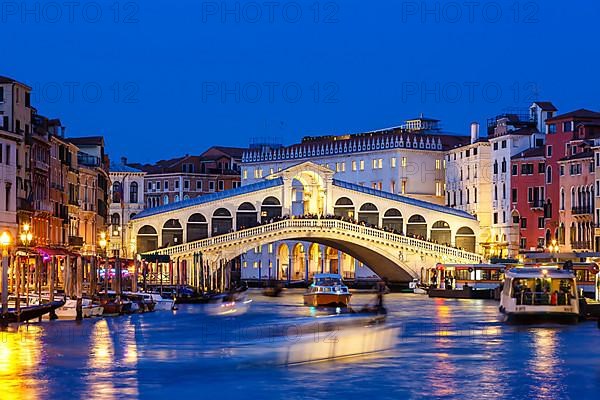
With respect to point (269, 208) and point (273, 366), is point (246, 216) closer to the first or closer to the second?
point (269, 208)

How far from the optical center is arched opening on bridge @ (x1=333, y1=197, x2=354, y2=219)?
247 feet

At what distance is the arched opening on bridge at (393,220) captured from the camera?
7519cm

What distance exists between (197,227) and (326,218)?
25.8 feet

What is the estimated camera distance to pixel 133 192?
9444 centimetres

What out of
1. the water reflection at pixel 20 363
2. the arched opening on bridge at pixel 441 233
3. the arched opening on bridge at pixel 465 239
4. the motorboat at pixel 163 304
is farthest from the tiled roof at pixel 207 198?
the water reflection at pixel 20 363

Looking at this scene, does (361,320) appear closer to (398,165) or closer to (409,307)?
(409,307)

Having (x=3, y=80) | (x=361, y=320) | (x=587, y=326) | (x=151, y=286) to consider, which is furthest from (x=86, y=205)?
(x=361, y=320)

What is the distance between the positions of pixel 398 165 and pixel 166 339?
5386cm

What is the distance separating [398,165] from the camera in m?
85.9

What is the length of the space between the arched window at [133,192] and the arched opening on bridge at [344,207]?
71.9ft

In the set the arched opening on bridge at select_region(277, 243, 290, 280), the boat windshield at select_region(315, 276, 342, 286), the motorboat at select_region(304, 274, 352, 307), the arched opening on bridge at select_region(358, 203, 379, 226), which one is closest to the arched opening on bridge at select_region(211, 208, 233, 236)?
the arched opening on bridge at select_region(358, 203, 379, 226)

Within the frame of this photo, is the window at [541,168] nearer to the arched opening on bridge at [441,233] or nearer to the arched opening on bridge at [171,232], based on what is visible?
the arched opening on bridge at [441,233]

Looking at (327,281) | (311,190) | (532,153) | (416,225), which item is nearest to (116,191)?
(311,190)

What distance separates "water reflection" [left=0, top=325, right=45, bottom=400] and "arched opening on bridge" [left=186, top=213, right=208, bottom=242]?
38633mm
